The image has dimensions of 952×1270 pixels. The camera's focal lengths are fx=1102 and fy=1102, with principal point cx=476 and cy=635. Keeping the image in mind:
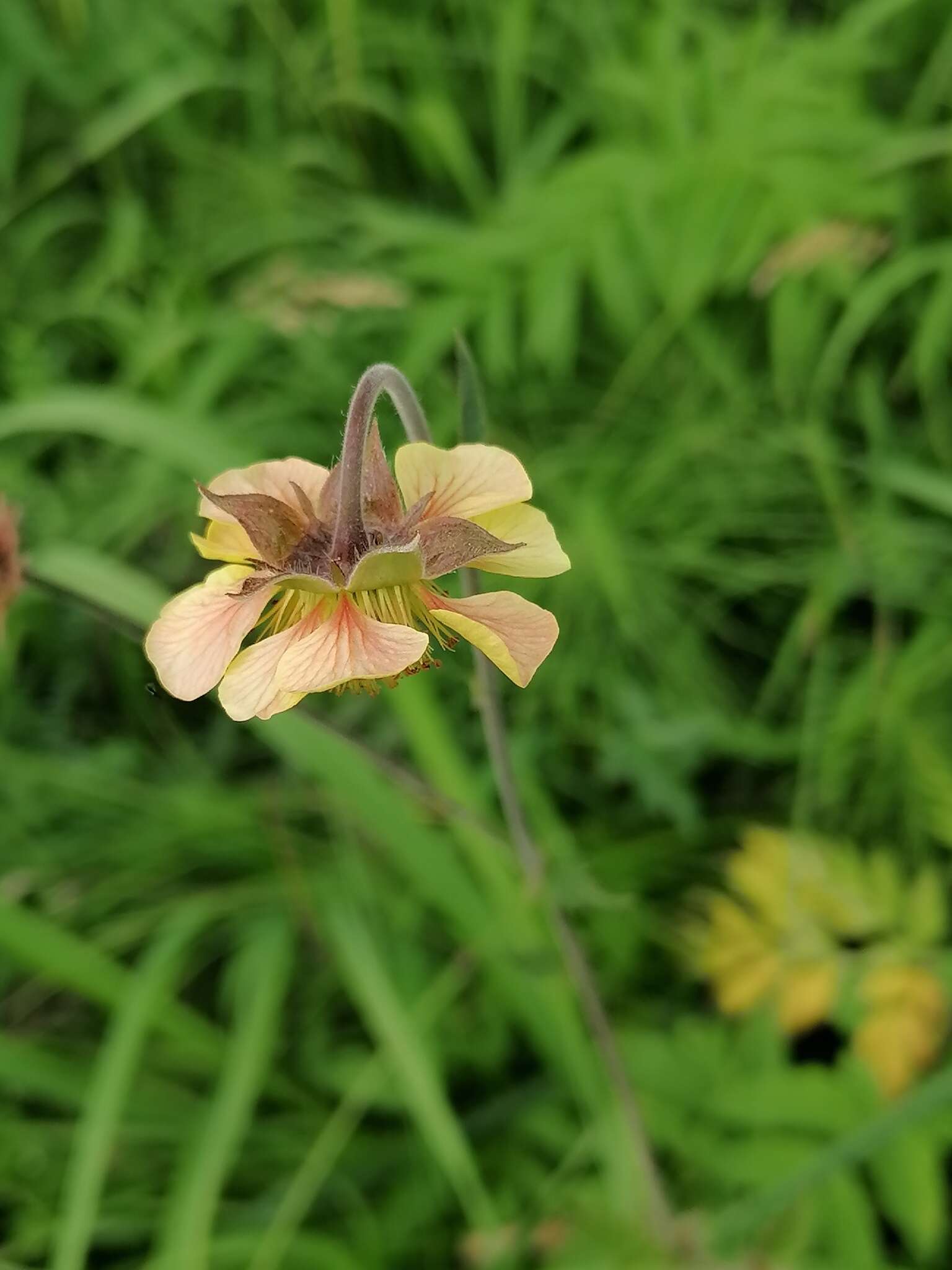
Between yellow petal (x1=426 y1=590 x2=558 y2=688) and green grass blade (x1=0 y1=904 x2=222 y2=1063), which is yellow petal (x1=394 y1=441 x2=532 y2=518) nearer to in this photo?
yellow petal (x1=426 y1=590 x2=558 y2=688)

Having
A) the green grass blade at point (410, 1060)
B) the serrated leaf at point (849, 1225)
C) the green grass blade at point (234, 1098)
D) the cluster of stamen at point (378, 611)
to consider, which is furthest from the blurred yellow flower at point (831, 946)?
the cluster of stamen at point (378, 611)

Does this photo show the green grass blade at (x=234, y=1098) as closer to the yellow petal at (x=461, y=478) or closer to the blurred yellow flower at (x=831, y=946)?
the blurred yellow flower at (x=831, y=946)

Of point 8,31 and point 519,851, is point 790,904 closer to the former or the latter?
point 519,851

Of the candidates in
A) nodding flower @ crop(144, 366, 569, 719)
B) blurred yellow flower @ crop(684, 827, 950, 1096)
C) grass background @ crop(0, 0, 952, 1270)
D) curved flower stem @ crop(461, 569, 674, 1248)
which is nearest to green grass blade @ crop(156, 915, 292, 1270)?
grass background @ crop(0, 0, 952, 1270)

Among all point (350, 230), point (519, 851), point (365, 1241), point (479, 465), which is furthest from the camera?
point (350, 230)

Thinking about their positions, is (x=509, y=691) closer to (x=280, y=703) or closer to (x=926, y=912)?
(x=926, y=912)

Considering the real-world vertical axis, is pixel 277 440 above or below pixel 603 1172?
above

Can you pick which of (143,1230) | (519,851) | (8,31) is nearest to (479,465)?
(519,851)
